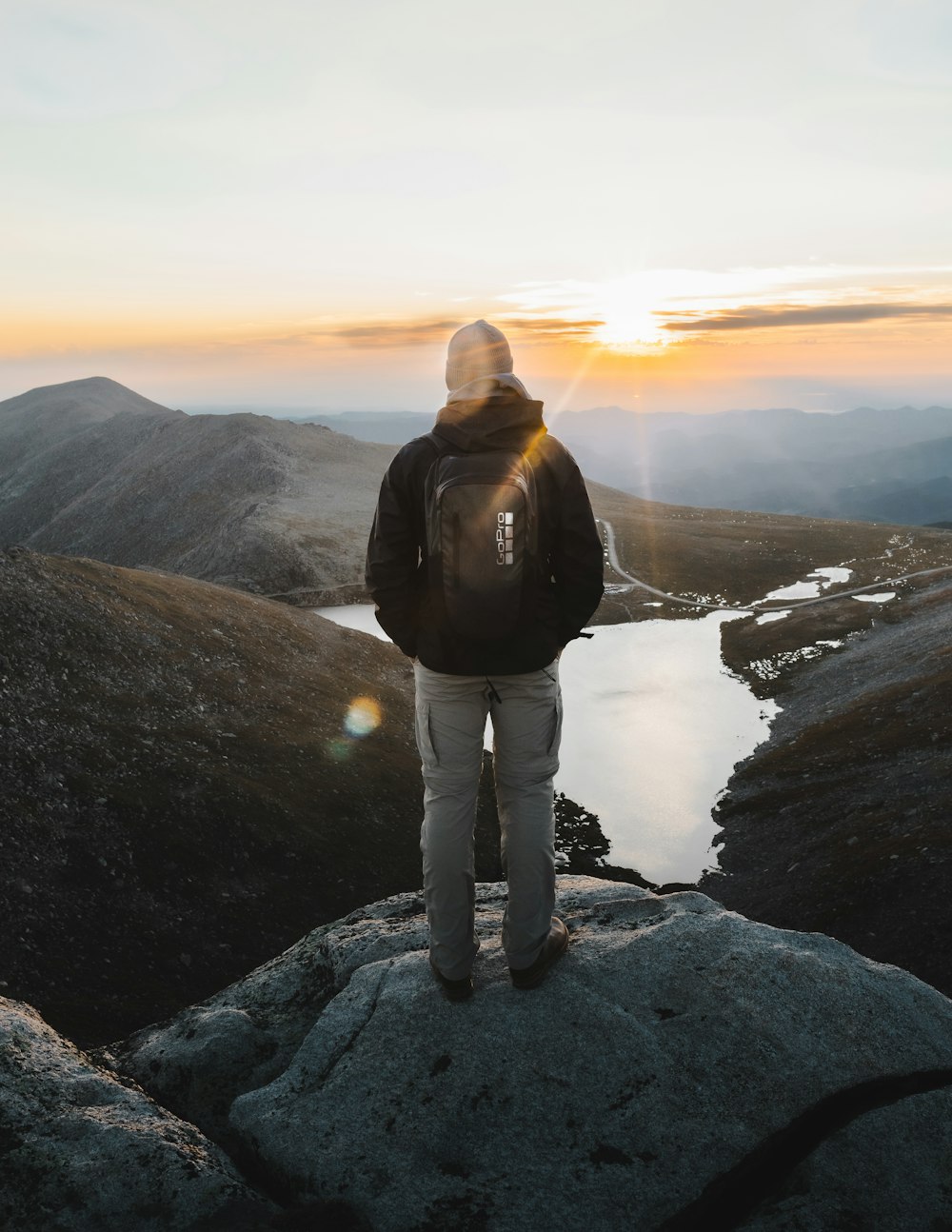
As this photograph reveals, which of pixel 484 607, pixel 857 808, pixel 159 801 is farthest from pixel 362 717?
pixel 484 607

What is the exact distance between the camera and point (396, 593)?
999 centimetres

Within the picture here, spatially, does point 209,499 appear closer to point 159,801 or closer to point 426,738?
point 159,801

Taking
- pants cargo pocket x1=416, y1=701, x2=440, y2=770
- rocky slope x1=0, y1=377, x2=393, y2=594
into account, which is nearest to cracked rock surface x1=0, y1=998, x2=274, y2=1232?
pants cargo pocket x1=416, y1=701, x2=440, y2=770

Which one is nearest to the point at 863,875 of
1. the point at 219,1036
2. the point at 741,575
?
the point at 219,1036

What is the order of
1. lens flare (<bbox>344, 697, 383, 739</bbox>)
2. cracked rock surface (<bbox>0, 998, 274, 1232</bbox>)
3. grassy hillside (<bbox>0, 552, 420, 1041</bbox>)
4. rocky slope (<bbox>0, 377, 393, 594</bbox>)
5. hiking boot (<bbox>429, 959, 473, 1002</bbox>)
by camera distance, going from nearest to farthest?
1. cracked rock surface (<bbox>0, 998, 274, 1232</bbox>)
2. hiking boot (<bbox>429, 959, 473, 1002</bbox>)
3. grassy hillside (<bbox>0, 552, 420, 1041</bbox>)
4. lens flare (<bbox>344, 697, 383, 739</bbox>)
5. rocky slope (<bbox>0, 377, 393, 594</bbox>)

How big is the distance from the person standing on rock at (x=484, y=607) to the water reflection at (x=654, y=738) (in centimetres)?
2769

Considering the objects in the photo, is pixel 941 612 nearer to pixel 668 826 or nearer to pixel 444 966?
pixel 668 826

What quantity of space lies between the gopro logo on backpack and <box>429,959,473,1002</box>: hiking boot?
5264 mm

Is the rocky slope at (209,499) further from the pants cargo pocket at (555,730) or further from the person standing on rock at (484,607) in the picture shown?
the pants cargo pocket at (555,730)

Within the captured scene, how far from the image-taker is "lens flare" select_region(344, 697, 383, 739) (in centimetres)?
4312

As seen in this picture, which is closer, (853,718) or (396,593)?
(396,593)

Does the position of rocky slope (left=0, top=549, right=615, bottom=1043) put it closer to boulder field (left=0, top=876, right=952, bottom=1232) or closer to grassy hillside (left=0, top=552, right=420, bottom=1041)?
grassy hillside (left=0, top=552, right=420, bottom=1041)

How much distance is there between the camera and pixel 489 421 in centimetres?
935

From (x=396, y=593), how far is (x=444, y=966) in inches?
185
